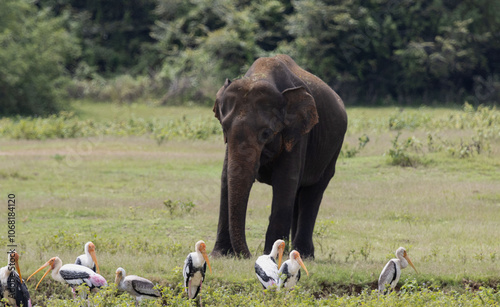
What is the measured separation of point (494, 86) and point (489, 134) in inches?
788

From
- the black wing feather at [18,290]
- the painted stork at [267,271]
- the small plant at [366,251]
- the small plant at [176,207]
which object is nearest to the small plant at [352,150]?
the small plant at [176,207]

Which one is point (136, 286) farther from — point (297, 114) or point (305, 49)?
point (305, 49)

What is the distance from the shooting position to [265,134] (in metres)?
9.87

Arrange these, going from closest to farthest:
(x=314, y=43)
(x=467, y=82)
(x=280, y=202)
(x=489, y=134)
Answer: (x=280, y=202)
(x=489, y=134)
(x=314, y=43)
(x=467, y=82)

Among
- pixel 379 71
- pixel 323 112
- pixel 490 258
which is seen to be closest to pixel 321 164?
pixel 323 112

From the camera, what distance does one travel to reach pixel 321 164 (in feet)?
37.3

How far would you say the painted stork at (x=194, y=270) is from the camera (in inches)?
337

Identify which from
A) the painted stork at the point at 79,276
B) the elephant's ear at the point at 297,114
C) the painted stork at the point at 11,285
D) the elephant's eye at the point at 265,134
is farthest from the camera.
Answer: the elephant's ear at the point at 297,114

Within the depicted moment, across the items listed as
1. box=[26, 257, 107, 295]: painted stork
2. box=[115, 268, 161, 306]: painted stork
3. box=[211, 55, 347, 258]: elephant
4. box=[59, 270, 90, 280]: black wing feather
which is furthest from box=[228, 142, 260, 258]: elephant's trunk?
box=[59, 270, 90, 280]: black wing feather

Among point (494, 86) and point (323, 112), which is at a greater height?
point (323, 112)

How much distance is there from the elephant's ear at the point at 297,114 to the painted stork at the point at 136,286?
264 centimetres

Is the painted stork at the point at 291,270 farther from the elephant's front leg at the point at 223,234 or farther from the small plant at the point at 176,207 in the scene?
the small plant at the point at 176,207

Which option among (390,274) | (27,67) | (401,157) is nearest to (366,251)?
(390,274)

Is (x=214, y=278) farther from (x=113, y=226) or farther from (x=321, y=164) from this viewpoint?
(x=113, y=226)
